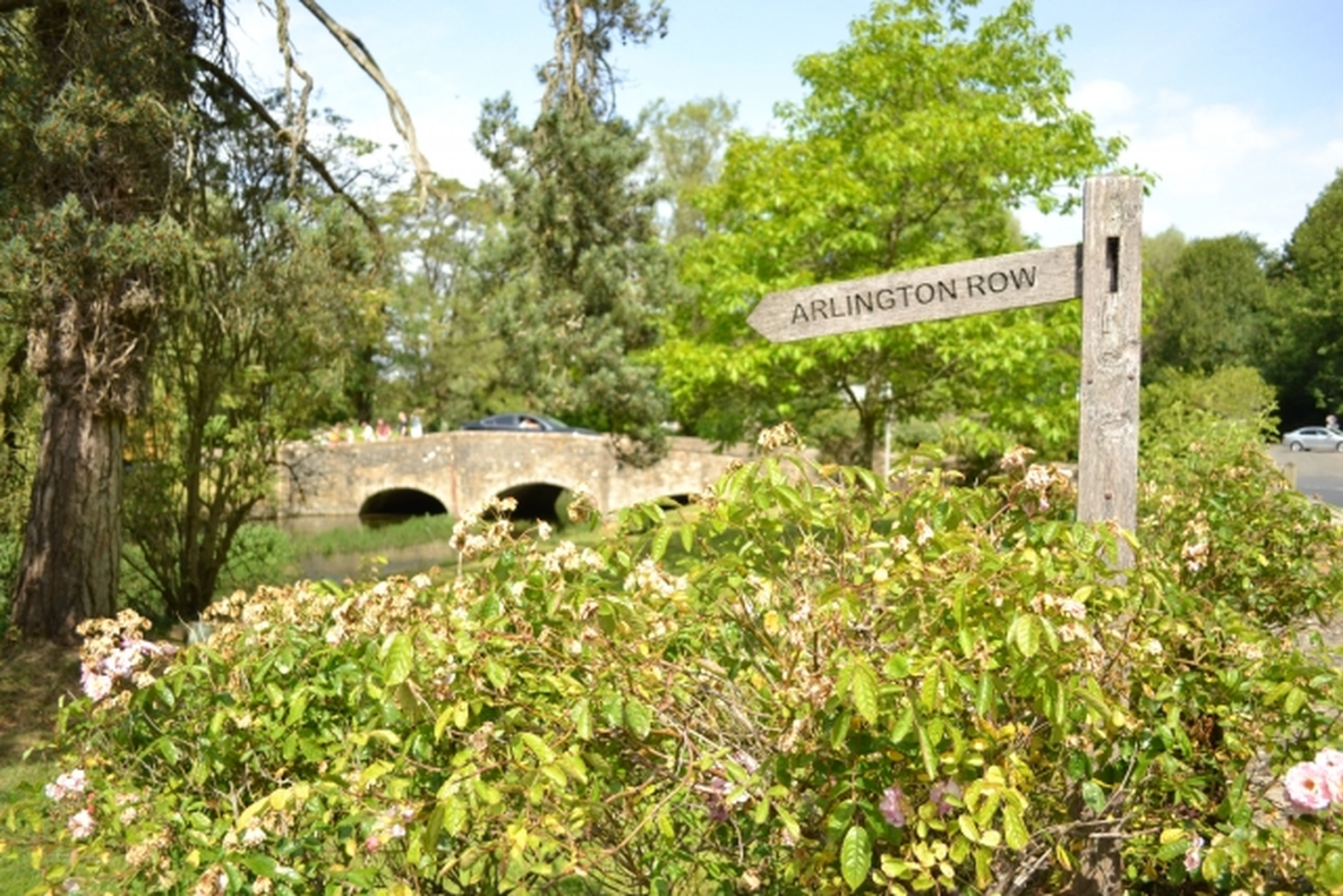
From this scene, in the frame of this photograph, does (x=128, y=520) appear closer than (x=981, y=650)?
No

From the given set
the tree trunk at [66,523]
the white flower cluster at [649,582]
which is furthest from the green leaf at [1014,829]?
the tree trunk at [66,523]

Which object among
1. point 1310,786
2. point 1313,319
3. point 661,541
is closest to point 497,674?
point 661,541

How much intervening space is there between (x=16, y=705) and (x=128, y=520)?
3.65 metres

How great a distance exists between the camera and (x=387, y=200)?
36.7ft

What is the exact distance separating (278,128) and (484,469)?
60.5 ft

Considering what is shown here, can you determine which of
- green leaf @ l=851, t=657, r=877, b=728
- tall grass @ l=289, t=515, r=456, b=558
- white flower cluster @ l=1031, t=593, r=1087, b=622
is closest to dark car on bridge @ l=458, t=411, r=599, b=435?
tall grass @ l=289, t=515, r=456, b=558

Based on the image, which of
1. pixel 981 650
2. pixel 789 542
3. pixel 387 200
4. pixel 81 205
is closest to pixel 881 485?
pixel 789 542

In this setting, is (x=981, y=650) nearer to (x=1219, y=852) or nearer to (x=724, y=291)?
(x=1219, y=852)

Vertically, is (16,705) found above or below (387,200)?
below

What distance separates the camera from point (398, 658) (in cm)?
234

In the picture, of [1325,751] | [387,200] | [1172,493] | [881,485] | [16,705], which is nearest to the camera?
[1325,751]

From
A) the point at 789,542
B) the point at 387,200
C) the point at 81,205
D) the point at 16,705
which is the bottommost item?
the point at 16,705

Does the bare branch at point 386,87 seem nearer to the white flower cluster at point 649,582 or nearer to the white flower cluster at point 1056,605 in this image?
the white flower cluster at point 649,582

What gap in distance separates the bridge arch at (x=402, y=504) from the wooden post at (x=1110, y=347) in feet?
90.6
